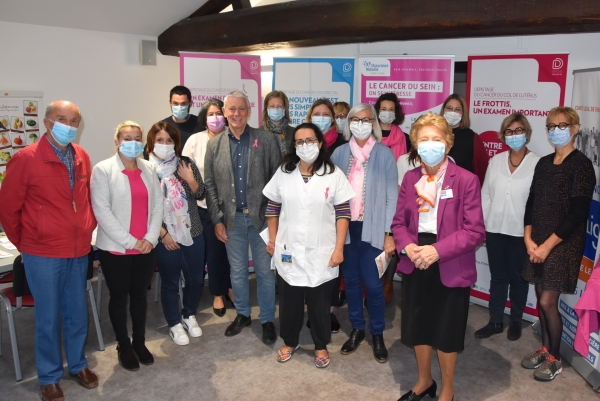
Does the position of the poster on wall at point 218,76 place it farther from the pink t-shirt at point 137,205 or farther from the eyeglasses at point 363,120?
the eyeglasses at point 363,120

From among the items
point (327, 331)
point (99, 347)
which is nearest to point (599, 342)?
point (327, 331)

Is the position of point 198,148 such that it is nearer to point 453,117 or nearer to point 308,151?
point 308,151

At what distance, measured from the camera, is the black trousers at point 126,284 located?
125 inches

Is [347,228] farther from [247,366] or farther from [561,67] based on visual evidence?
[561,67]

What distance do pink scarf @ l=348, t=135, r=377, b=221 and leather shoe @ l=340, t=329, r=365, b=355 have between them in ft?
2.78

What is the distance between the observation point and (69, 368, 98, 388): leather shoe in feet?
10.4

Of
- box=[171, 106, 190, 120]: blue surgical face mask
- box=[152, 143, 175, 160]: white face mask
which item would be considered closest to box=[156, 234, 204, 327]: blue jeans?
box=[152, 143, 175, 160]: white face mask

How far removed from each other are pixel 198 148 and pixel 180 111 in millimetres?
486

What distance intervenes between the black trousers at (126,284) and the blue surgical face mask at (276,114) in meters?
1.38

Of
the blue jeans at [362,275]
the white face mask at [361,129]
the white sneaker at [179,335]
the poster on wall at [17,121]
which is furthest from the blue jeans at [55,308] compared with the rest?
A: the poster on wall at [17,121]

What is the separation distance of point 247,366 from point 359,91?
280cm

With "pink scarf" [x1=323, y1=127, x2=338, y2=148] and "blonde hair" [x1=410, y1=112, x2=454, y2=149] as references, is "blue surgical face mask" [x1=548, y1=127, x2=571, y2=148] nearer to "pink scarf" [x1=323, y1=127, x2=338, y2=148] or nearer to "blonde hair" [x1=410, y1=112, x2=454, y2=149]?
"blonde hair" [x1=410, y1=112, x2=454, y2=149]

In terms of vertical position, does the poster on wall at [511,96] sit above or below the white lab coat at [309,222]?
above

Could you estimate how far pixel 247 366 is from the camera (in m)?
3.46
